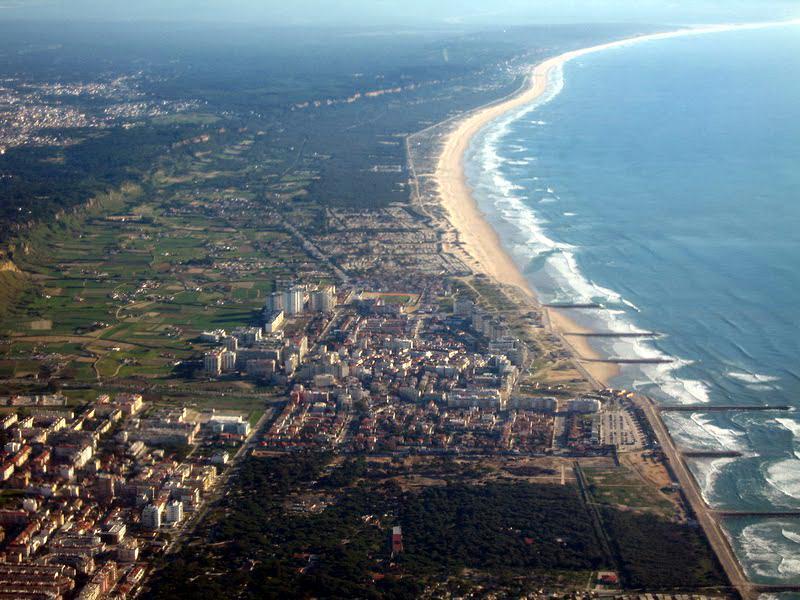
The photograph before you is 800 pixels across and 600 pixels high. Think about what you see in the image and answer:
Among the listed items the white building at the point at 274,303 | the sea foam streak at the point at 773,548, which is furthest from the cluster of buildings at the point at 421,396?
the sea foam streak at the point at 773,548

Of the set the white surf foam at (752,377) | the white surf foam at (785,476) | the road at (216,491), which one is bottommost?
the white surf foam at (785,476)

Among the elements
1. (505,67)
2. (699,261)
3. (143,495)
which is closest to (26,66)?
(505,67)

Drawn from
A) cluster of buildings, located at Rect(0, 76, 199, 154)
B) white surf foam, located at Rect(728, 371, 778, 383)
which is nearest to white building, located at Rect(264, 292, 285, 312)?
white surf foam, located at Rect(728, 371, 778, 383)

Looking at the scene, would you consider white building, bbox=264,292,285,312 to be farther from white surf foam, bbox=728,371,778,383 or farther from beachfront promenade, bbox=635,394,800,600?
white surf foam, bbox=728,371,778,383

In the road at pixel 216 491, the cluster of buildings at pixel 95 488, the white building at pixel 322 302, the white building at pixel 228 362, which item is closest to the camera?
the cluster of buildings at pixel 95 488

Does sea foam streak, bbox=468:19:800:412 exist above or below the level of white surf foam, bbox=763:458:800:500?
above

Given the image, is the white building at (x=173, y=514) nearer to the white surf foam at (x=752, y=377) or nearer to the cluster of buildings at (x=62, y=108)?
the white surf foam at (x=752, y=377)
